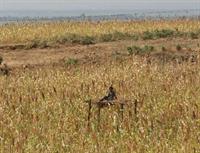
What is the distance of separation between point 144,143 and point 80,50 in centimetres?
1291

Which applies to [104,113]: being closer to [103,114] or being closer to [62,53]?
[103,114]

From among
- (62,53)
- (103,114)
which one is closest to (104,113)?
(103,114)

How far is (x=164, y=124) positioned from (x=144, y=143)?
114 centimetres

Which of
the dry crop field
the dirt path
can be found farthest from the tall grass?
the dirt path

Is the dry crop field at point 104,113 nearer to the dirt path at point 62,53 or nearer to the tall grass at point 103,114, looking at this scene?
the tall grass at point 103,114

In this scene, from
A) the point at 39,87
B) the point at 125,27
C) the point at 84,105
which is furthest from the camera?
the point at 125,27

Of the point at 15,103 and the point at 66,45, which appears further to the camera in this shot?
the point at 66,45

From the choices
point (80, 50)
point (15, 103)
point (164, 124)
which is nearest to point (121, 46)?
point (80, 50)

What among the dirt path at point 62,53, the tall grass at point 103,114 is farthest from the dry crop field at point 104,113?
the dirt path at point 62,53

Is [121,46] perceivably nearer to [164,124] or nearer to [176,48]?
[176,48]

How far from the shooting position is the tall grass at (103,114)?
5.75 m

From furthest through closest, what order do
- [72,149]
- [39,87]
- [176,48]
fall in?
1. [176,48]
2. [39,87]
3. [72,149]

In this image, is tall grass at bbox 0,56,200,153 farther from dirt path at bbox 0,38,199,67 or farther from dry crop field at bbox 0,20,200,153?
dirt path at bbox 0,38,199,67

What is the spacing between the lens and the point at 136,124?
6.45 m
